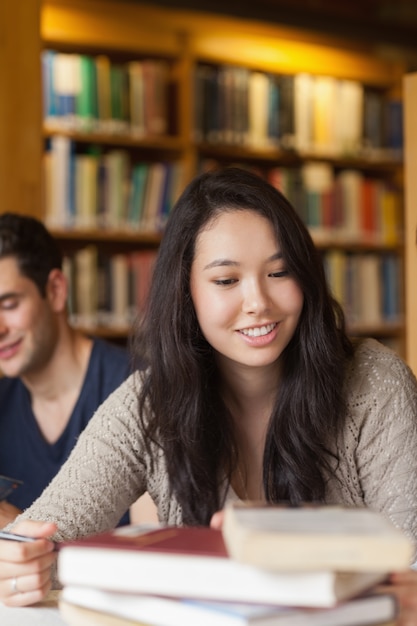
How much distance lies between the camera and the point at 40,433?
2.34 metres

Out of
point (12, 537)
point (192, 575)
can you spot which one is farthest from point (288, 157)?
point (192, 575)

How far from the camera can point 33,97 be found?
293cm

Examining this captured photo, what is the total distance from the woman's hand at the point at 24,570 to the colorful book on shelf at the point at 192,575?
0.30 meters

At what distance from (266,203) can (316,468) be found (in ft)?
1.40

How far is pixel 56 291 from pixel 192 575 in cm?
164

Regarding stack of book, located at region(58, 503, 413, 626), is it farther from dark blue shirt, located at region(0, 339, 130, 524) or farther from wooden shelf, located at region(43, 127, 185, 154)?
wooden shelf, located at region(43, 127, 185, 154)

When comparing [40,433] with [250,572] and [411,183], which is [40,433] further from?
[250,572]

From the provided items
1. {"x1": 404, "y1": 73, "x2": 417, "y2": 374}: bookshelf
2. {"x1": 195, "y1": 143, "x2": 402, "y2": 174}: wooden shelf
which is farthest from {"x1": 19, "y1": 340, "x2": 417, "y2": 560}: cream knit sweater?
{"x1": 195, "y1": 143, "x2": 402, "y2": 174}: wooden shelf

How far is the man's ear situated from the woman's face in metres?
0.96

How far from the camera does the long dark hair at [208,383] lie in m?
1.58

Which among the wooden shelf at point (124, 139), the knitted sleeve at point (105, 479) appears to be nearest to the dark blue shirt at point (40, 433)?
the knitted sleeve at point (105, 479)

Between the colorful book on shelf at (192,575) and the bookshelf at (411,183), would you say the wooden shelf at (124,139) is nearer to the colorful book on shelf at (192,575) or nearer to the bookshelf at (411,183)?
the bookshelf at (411,183)

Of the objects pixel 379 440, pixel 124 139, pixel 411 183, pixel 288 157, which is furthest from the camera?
pixel 288 157

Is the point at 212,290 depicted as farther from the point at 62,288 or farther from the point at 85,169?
the point at 85,169
